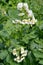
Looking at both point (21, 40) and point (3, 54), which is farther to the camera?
point (21, 40)

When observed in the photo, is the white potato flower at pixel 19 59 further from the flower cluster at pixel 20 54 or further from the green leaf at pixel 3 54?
the green leaf at pixel 3 54

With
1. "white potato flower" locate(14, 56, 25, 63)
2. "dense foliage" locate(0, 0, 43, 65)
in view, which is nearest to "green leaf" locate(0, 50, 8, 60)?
"dense foliage" locate(0, 0, 43, 65)

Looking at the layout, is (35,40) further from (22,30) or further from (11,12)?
(11,12)

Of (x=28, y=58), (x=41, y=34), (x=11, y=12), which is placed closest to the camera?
(x=28, y=58)

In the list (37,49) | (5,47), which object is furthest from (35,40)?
(5,47)

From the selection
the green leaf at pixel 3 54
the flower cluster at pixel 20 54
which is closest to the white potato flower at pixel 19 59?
the flower cluster at pixel 20 54

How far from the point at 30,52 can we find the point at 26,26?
330 millimetres

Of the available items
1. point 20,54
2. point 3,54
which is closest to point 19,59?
point 20,54

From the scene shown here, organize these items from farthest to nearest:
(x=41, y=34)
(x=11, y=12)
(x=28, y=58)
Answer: (x=11, y=12)
(x=41, y=34)
(x=28, y=58)

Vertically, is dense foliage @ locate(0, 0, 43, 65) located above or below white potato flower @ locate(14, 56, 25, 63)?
above

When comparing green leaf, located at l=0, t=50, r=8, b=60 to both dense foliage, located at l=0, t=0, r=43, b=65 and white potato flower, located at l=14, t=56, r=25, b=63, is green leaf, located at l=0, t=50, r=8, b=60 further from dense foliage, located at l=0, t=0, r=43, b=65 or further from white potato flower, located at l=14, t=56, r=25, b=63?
white potato flower, located at l=14, t=56, r=25, b=63

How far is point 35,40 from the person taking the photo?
2.50 metres

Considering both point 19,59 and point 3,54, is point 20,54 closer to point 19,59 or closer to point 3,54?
point 19,59

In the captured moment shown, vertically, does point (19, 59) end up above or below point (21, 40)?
below
